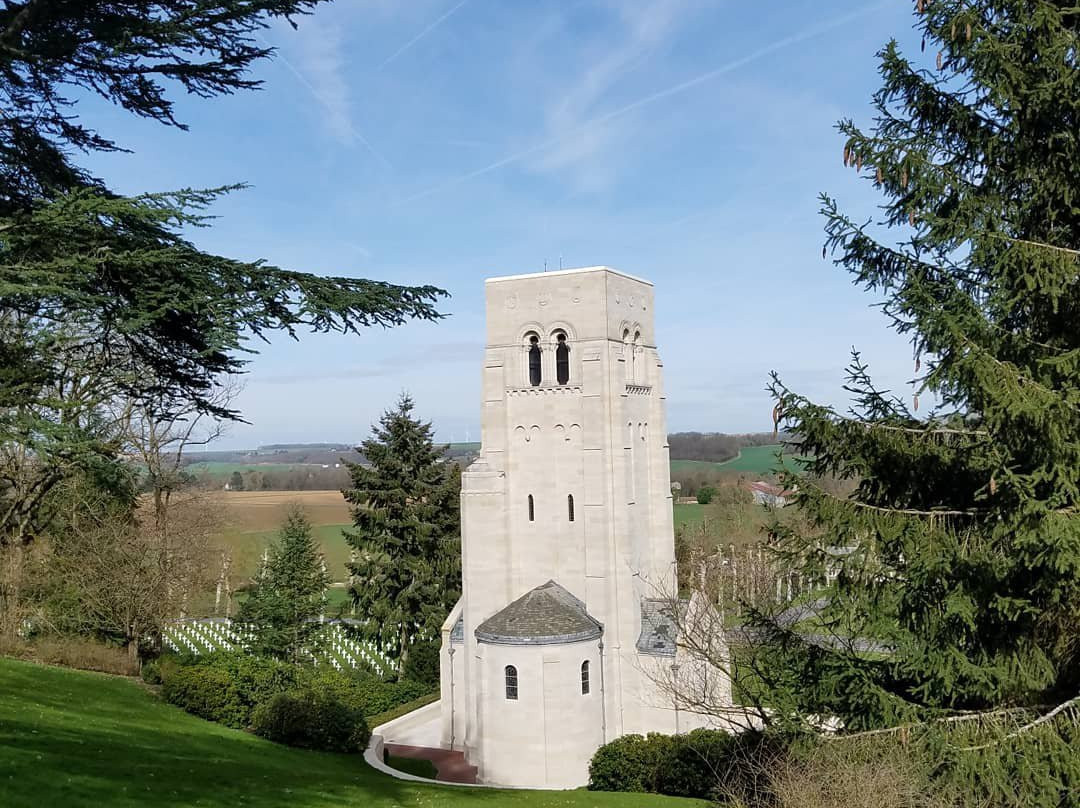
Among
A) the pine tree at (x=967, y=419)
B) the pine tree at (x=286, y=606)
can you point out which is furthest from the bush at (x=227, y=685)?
the pine tree at (x=967, y=419)

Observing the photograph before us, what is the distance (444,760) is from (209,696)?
22.6 ft

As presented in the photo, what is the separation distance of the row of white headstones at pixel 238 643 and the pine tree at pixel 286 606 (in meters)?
1.81

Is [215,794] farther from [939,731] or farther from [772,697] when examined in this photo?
[939,731]

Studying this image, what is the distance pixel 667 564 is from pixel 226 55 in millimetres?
21322

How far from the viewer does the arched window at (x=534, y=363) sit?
2609cm

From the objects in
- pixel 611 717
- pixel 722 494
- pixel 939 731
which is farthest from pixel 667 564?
pixel 722 494

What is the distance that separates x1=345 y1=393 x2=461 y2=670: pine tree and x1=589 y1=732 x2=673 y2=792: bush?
13.6m

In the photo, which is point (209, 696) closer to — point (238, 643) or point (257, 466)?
point (238, 643)

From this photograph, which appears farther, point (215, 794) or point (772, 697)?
point (215, 794)

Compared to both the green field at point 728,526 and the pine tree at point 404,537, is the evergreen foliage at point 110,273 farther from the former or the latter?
the green field at point 728,526

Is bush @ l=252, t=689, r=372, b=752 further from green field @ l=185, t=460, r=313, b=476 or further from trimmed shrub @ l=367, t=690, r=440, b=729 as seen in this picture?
green field @ l=185, t=460, r=313, b=476

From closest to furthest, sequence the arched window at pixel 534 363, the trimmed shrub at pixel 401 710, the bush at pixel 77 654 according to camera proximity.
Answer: the arched window at pixel 534 363 < the bush at pixel 77 654 < the trimmed shrub at pixel 401 710

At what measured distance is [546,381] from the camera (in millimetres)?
25719

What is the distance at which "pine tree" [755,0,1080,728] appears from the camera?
8.34m
